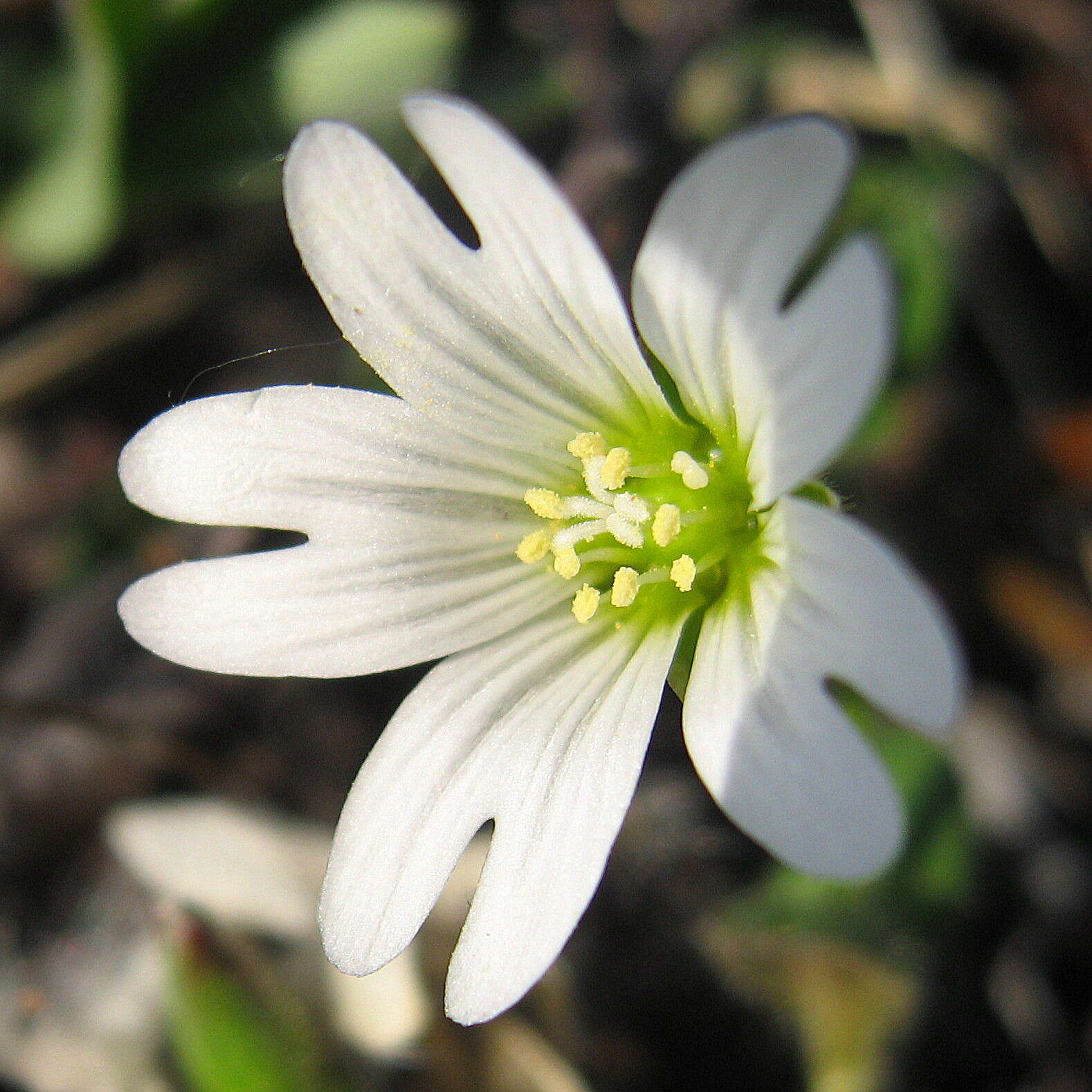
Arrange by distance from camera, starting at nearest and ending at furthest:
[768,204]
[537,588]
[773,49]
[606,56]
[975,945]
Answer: [768,204]
[537,588]
[975,945]
[606,56]
[773,49]

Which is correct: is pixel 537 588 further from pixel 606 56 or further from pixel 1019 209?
pixel 1019 209

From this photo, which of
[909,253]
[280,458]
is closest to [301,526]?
[280,458]

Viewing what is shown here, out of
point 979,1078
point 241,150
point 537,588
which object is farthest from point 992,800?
point 241,150

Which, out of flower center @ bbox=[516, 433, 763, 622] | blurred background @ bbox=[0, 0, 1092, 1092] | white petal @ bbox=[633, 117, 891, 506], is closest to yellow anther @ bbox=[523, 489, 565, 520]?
flower center @ bbox=[516, 433, 763, 622]

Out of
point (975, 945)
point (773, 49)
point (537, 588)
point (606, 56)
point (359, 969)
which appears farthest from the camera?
point (773, 49)

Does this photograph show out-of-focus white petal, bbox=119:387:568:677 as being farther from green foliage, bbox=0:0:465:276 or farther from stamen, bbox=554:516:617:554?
green foliage, bbox=0:0:465:276

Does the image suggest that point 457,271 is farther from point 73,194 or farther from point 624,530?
point 73,194
